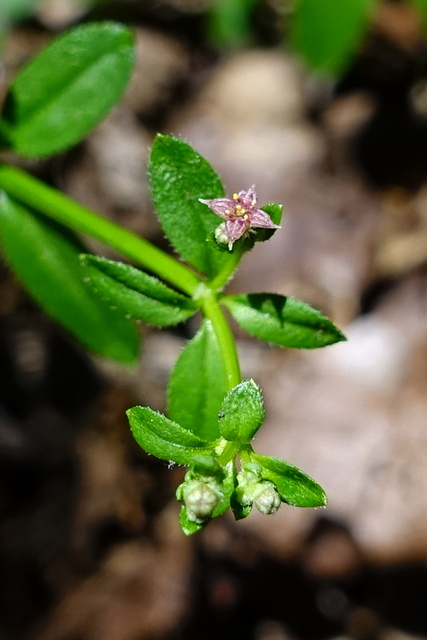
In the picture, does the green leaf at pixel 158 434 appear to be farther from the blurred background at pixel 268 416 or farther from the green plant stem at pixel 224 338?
the blurred background at pixel 268 416

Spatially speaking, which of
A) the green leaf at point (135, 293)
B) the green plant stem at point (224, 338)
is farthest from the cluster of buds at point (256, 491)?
the green leaf at point (135, 293)

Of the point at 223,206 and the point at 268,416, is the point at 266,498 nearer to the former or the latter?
the point at 223,206

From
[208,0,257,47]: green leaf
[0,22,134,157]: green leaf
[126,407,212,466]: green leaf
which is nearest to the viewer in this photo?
[126,407,212,466]: green leaf

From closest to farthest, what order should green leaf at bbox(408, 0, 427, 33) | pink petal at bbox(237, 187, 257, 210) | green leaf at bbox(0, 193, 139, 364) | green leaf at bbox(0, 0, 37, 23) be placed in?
1. pink petal at bbox(237, 187, 257, 210)
2. green leaf at bbox(0, 193, 139, 364)
3. green leaf at bbox(408, 0, 427, 33)
4. green leaf at bbox(0, 0, 37, 23)

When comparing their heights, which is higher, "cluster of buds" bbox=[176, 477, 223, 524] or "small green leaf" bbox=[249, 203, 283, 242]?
"small green leaf" bbox=[249, 203, 283, 242]

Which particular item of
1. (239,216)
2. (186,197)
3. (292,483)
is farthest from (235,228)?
(292,483)

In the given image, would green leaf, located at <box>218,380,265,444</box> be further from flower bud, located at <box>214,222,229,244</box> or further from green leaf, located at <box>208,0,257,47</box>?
green leaf, located at <box>208,0,257,47</box>

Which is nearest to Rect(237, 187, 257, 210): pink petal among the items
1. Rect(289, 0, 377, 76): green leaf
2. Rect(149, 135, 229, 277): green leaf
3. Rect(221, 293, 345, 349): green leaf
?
Rect(149, 135, 229, 277): green leaf
